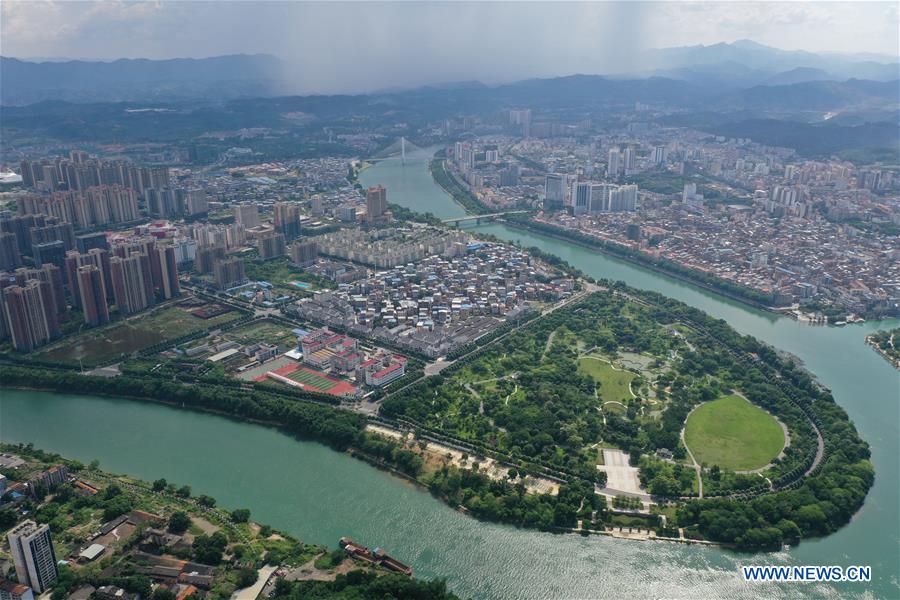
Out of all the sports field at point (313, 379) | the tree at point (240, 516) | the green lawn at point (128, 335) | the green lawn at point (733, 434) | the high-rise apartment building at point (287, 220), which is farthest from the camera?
the high-rise apartment building at point (287, 220)

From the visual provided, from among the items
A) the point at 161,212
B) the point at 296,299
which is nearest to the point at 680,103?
the point at 161,212

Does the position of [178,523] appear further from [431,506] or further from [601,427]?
[601,427]

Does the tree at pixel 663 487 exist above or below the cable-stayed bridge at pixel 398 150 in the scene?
below

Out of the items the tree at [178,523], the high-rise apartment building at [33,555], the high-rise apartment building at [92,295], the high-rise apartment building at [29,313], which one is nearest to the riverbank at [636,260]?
Answer: the tree at [178,523]

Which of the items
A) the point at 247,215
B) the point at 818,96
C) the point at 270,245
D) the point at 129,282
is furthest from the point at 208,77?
the point at 129,282

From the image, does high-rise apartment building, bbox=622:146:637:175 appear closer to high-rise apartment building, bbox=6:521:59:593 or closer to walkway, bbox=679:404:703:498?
walkway, bbox=679:404:703:498

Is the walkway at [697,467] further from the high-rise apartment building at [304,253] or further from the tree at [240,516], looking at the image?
the high-rise apartment building at [304,253]
